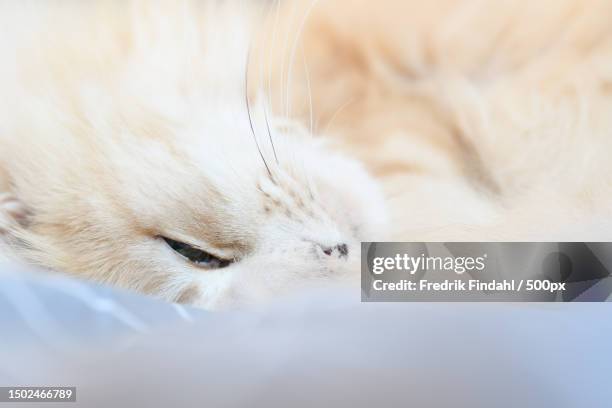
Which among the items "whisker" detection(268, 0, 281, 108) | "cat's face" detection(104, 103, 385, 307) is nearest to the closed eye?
"cat's face" detection(104, 103, 385, 307)

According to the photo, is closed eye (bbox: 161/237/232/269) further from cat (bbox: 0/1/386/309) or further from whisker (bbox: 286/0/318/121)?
whisker (bbox: 286/0/318/121)

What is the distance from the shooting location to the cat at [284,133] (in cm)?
79

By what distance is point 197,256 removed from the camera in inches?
31.7

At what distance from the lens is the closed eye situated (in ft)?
2.62

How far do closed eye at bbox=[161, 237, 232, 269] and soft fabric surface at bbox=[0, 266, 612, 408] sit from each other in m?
0.07

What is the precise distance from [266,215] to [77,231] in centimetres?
27

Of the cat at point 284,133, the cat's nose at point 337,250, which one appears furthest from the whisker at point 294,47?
the cat's nose at point 337,250

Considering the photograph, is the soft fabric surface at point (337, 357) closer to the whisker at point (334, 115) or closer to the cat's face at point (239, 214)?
the cat's face at point (239, 214)

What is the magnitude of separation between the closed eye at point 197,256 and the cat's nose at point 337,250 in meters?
0.14

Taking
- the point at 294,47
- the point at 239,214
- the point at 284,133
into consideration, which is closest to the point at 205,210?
the point at 239,214

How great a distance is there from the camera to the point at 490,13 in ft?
2.63

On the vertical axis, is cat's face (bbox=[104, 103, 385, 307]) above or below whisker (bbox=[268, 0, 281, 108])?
below

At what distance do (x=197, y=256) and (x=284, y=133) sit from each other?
0.72 ft

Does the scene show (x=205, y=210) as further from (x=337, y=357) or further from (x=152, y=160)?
(x=337, y=357)
